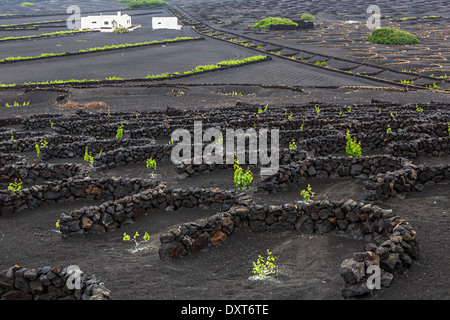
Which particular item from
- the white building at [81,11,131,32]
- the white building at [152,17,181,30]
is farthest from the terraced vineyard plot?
the white building at [152,17,181,30]

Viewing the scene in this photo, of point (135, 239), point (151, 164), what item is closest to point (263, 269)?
point (135, 239)

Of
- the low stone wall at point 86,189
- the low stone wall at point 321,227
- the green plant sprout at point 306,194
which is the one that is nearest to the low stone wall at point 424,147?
the green plant sprout at point 306,194

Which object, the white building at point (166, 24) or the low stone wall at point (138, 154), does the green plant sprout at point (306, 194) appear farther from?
the white building at point (166, 24)

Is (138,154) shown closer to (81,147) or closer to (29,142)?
(81,147)

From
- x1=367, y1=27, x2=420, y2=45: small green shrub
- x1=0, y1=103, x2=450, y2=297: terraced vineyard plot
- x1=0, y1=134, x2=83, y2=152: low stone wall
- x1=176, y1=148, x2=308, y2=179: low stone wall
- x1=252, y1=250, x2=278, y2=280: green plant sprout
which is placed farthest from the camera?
x1=367, y1=27, x2=420, y2=45: small green shrub

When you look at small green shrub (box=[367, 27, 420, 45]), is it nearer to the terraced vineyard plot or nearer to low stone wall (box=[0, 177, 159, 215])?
the terraced vineyard plot

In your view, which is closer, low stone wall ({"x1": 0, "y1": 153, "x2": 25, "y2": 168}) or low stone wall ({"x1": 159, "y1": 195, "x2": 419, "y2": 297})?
low stone wall ({"x1": 159, "y1": 195, "x2": 419, "y2": 297})
